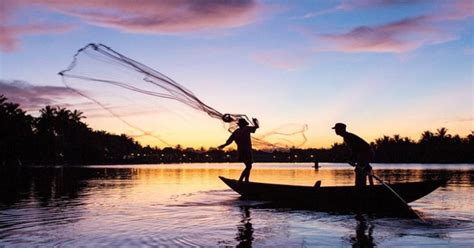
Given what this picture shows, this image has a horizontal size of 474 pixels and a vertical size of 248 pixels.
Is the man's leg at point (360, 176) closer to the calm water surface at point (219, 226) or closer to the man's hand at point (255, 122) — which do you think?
the calm water surface at point (219, 226)

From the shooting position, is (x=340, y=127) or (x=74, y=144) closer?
(x=340, y=127)

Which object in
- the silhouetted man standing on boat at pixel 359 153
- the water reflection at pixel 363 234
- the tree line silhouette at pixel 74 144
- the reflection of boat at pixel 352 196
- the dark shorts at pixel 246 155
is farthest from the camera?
the tree line silhouette at pixel 74 144

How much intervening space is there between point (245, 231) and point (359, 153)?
21.5 ft

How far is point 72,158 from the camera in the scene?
149m

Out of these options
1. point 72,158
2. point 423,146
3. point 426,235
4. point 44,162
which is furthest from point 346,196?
point 423,146

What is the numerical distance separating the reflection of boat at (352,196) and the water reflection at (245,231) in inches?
123

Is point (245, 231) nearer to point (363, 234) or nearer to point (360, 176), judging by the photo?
point (363, 234)

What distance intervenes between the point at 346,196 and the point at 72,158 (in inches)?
5502

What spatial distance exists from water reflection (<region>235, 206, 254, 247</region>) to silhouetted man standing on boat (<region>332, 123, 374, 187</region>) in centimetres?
422

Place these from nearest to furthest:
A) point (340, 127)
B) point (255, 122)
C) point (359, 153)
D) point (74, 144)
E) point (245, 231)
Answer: point (245, 231) < point (359, 153) < point (340, 127) < point (255, 122) < point (74, 144)

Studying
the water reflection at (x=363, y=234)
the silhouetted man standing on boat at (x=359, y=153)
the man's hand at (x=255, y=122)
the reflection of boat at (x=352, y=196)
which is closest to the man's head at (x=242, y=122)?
the man's hand at (x=255, y=122)

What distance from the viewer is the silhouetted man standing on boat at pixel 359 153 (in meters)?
18.4

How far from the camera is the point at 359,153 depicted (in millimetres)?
18375

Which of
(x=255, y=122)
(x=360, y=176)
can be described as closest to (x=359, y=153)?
(x=360, y=176)
